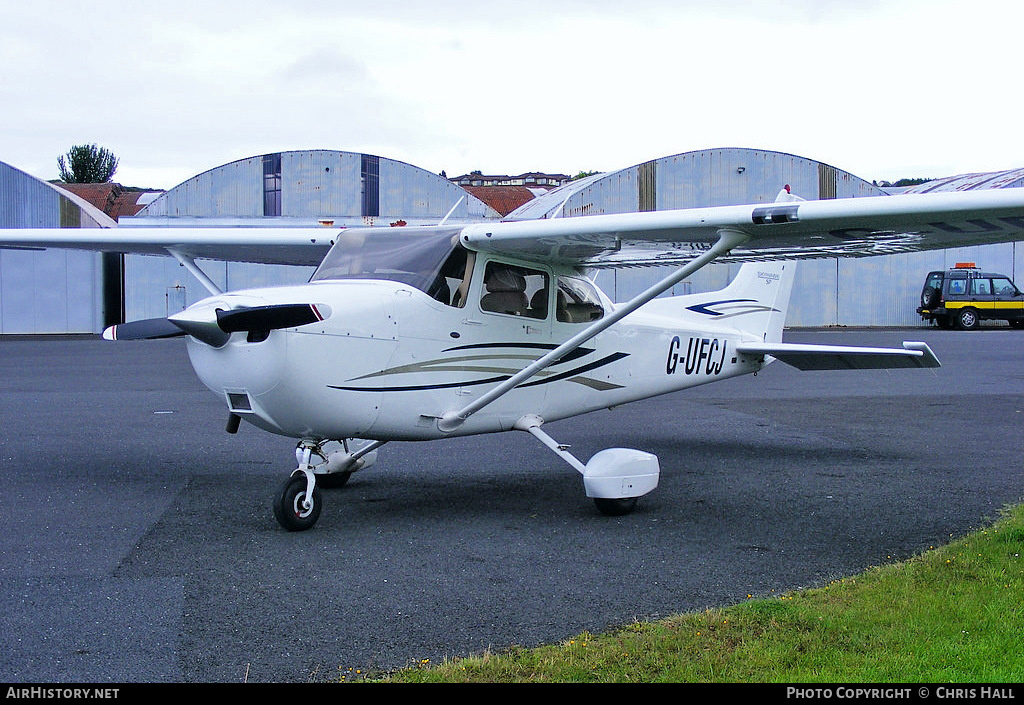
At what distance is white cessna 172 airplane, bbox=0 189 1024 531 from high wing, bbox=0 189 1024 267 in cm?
2

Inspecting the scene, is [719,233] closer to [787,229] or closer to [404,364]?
[787,229]

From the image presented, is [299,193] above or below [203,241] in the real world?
above

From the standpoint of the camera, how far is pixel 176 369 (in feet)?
62.9

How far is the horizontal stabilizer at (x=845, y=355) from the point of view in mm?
7984

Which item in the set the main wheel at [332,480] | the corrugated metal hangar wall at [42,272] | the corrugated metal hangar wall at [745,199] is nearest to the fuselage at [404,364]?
the main wheel at [332,480]

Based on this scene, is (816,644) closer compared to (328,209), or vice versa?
(816,644)

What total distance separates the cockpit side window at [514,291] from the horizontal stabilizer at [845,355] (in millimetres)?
2756

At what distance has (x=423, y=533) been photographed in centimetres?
593

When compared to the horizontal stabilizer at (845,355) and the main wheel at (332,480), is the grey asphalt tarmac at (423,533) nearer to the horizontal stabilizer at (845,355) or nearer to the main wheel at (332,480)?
the main wheel at (332,480)

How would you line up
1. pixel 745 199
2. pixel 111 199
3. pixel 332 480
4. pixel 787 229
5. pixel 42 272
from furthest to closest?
pixel 111 199 → pixel 42 272 → pixel 745 199 → pixel 332 480 → pixel 787 229

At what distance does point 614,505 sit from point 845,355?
11.5 ft

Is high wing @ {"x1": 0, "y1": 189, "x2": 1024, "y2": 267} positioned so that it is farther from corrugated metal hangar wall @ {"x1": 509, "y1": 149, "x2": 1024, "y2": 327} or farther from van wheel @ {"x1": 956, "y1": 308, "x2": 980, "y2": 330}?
van wheel @ {"x1": 956, "y1": 308, "x2": 980, "y2": 330}

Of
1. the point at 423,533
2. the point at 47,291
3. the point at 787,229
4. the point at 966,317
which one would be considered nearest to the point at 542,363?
the point at 423,533

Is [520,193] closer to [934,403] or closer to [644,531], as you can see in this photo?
[934,403]
